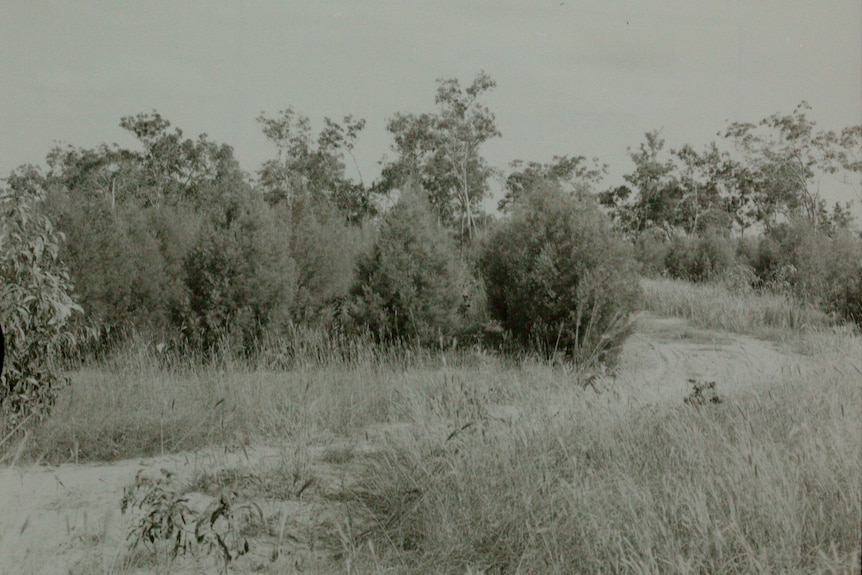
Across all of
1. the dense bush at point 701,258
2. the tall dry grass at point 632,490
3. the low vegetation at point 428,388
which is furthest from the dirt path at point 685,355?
the dense bush at point 701,258

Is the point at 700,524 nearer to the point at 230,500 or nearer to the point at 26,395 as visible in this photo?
the point at 230,500

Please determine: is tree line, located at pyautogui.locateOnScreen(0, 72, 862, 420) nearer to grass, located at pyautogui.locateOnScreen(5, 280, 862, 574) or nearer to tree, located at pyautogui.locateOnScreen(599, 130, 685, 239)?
grass, located at pyautogui.locateOnScreen(5, 280, 862, 574)

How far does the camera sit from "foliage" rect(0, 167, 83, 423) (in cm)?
509

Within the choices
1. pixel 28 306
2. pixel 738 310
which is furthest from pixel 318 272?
pixel 738 310

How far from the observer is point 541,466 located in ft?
13.2

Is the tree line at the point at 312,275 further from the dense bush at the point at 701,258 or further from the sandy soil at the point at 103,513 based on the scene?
the dense bush at the point at 701,258

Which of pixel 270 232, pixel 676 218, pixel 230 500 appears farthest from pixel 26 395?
pixel 676 218

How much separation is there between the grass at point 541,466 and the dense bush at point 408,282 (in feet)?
8.33

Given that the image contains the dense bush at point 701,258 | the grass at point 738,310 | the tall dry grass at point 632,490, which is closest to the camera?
the tall dry grass at point 632,490

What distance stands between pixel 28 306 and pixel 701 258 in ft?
66.8

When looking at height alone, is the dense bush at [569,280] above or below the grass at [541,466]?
above

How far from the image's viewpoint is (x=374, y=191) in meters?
27.0

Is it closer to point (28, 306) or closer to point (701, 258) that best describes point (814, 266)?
point (701, 258)

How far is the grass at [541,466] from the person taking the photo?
2.90 m
